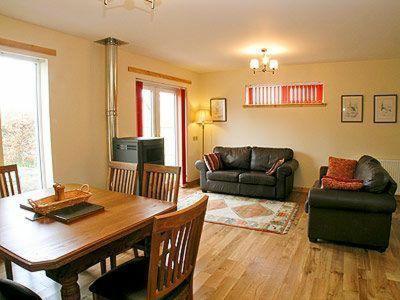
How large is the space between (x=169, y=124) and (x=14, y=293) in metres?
4.59

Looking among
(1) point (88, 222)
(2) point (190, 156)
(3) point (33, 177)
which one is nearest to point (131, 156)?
(3) point (33, 177)

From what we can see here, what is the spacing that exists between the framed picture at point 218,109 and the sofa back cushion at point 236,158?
868mm

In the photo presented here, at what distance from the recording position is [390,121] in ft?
17.0

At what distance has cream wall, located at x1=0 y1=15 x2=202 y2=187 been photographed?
3429 millimetres

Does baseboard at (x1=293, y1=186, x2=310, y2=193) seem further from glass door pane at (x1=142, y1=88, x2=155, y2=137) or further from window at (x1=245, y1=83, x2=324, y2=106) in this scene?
glass door pane at (x1=142, y1=88, x2=155, y2=137)

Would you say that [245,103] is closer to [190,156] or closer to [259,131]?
[259,131]

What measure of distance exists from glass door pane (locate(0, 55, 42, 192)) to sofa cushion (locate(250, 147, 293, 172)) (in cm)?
375

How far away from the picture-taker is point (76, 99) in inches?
149

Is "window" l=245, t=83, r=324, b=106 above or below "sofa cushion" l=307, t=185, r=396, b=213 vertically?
above

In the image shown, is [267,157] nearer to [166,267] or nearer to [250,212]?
[250,212]

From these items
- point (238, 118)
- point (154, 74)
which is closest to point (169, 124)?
point (154, 74)

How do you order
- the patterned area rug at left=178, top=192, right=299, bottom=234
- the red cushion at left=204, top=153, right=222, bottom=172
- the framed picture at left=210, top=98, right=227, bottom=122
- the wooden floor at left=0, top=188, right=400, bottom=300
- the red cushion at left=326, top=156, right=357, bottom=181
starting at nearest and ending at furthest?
the wooden floor at left=0, top=188, right=400, bottom=300 < the patterned area rug at left=178, top=192, right=299, bottom=234 < the red cushion at left=326, top=156, right=357, bottom=181 < the red cushion at left=204, top=153, right=222, bottom=172 < the framed picture at left=210, top=98, right=227, bottom=122

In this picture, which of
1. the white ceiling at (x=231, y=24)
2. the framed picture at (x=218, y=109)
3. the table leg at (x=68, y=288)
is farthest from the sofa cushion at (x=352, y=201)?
the framed picture at (x=218, y=109)

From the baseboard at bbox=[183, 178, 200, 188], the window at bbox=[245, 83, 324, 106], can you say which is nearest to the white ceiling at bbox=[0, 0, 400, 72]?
the window at bbox=[245, 83, 324, 106]
